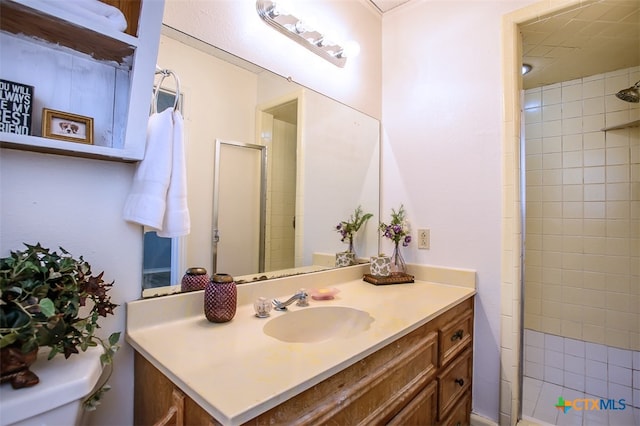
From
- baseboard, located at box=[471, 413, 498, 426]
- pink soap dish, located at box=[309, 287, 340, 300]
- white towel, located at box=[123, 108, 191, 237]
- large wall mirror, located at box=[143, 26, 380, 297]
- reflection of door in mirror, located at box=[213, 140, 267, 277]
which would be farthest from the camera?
baseboard, located at box=[471, 413, 498, 426]

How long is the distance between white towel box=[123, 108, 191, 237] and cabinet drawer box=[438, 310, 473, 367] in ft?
3.40

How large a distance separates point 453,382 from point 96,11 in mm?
1729

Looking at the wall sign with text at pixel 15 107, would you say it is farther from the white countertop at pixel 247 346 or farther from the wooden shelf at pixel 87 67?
the white countertop at pixel 247 346

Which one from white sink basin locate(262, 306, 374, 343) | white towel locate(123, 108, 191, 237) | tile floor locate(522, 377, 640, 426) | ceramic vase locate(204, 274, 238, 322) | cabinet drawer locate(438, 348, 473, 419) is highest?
white towel locate(123, 108, 191, 237)

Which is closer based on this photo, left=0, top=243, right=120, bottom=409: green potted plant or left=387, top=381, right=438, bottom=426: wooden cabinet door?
left=0, top=243, right=120, bottom=409: green potted plant

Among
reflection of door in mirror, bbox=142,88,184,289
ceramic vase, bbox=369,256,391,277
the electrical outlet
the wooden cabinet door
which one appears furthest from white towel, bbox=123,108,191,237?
the electrical outlet

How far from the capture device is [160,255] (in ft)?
3.23

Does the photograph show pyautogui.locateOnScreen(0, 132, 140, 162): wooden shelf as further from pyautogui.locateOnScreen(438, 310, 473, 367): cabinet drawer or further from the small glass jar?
pyautogui.locateOnScreen(438, 310, 473, 367): cabinet drawer

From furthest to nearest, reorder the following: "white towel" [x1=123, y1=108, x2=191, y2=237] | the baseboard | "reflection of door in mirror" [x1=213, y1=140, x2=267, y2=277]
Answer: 1. the baseboard
2. "reflection of door in mirror" [x1=213, y1=140, x2=267, y2=277]
3. "white towel" [x1=123, y1=108, x2=191, y2=237]

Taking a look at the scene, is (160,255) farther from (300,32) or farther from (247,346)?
(300,32)

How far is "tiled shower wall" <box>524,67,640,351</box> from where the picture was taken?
6.57 ft

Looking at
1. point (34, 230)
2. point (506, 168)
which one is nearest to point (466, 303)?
point (506, 168)

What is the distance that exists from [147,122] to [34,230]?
0.38 meters

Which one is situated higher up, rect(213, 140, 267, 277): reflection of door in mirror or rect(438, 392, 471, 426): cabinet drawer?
rect(213, 140, 267, 277): reflection of door in mirror
